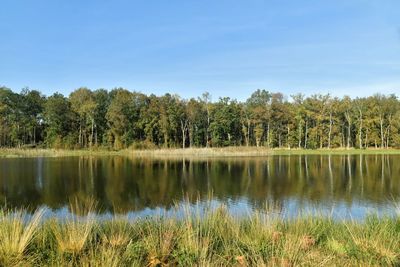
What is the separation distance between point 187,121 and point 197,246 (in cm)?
7276

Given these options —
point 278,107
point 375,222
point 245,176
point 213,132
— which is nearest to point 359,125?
point 278,107

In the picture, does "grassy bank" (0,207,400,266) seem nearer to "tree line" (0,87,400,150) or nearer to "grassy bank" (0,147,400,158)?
"grassy bank" (0,147,400,158)

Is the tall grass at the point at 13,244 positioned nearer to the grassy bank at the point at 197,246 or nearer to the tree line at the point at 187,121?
the grassy bank at the point at 197,246

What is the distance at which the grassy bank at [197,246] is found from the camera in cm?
585

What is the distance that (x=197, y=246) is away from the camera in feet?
21.0

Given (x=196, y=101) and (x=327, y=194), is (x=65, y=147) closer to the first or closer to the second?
(x=196, y=101)

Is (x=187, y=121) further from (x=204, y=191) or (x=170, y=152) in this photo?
(x=204, y=191)

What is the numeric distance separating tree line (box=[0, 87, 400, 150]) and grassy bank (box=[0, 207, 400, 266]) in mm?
66216

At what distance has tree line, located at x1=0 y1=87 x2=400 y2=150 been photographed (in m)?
75.3

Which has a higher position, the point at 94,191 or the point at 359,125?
the point at 359,125

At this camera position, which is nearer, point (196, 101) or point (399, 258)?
point (399, 258)

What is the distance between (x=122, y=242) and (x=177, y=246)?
92cm

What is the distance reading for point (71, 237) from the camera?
21.0 ft

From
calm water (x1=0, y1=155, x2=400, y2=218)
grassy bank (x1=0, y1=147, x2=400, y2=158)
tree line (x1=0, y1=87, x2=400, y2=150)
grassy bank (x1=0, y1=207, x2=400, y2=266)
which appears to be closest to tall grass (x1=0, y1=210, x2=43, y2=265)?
grassy bank (x1=0, y1=207, x2=400, y2=266)
